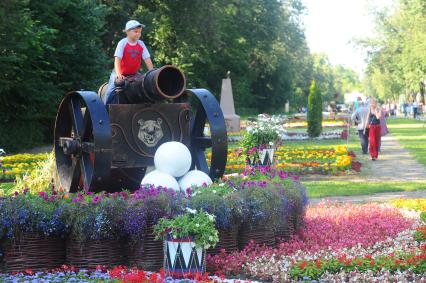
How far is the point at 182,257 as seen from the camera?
6246 millimetres

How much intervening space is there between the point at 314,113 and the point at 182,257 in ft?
85.9

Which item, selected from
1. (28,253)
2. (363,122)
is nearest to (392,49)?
(363,122)

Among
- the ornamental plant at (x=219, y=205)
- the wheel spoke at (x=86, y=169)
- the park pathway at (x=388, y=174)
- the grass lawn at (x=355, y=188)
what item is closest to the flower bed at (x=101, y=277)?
the ornamental plant at (x=219, y=205)

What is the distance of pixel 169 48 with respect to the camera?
43.8 metres

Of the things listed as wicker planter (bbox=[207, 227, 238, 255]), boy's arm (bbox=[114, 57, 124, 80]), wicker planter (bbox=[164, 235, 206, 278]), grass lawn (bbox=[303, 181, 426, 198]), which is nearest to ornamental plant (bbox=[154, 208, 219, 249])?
wicker planter (bbox=[164, 235, 206, 278])

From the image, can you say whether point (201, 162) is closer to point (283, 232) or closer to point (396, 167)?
point (283, 232)

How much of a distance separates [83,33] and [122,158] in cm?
2036

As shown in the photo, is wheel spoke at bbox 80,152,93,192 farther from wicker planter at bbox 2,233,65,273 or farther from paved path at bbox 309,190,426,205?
paved path at bbox 309,190,426,205

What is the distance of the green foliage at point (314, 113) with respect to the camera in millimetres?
31781

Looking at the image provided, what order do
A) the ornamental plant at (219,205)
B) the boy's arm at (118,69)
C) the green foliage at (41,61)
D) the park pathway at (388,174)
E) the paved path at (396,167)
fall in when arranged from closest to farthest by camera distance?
the ornamental plant at (219,205) → the boy's arm at (118,69) → the park pathway at (388,174) → the paved path at (396,167) → the green foliage at (41,61)

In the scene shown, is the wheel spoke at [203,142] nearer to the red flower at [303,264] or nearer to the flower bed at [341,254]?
the flower bed at [341,254]

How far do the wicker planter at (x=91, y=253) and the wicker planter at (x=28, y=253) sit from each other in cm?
19

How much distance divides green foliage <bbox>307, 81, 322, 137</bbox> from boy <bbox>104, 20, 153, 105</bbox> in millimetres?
23210

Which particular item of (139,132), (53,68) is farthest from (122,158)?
(53,68)
